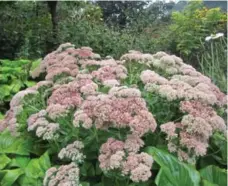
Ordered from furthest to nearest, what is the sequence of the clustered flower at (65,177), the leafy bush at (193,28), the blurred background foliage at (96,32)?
1. the leafy bush at (193,28)
2. the blurred background foliage at (96,32)
3. the clustered flower at (65,177)

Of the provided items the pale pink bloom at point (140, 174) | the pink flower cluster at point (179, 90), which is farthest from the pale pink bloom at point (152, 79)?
the pale pink bloom at point (140, 174)

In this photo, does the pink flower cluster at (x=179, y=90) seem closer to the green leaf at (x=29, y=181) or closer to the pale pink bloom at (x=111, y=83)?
the pale pink bloom at (x=111, y=83)

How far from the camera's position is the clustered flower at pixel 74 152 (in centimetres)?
202

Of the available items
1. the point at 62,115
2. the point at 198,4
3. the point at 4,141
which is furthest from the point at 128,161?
the point at 198,4

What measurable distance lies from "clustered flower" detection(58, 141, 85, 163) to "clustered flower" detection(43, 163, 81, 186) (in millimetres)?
38

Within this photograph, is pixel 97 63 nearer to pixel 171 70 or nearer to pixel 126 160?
pixel 171 70

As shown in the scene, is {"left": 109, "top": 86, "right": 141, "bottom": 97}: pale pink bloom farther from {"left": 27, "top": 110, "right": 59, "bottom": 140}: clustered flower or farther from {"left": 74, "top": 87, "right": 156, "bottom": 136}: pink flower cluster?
{"left": 27, "top": 110, "right": 59, "bottom": 140}: clustered flower

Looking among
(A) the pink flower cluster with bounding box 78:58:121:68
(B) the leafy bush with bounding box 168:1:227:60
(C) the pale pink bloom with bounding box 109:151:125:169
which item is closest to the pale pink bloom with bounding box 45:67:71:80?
(A) the pink flower cluster with bounding box 78:58:121:68

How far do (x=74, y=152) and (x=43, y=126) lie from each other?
0.88ft

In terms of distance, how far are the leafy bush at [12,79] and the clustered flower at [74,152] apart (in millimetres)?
2019

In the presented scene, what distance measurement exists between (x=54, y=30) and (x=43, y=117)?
4.72m

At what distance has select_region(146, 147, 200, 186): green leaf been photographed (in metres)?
2.00

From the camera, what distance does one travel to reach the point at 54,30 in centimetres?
679

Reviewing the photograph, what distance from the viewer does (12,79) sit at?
4.28m
